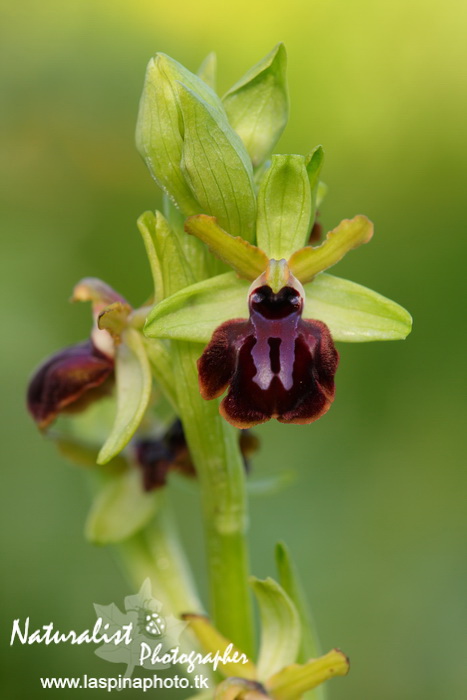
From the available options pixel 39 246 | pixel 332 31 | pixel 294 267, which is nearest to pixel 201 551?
pixel 39 246

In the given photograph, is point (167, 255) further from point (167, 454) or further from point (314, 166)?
point (167, 454)

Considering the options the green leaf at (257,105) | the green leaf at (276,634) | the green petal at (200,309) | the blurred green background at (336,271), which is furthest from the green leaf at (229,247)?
the blurred green background at (336,271)

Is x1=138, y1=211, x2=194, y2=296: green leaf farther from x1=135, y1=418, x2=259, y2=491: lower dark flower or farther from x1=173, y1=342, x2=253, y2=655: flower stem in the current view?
x1=135, y1=418, x2=259, y2=491: lower dark flower

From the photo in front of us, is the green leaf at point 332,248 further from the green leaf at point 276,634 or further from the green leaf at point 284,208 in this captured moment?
the green leaf at point 276,634

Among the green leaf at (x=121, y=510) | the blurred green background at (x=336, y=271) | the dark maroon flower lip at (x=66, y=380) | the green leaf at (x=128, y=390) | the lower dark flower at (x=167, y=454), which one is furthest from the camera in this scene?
the blurred green background at (x=336, y=271)

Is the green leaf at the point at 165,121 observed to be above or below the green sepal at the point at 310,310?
above

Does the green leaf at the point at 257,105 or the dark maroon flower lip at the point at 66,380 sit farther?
the dark maroon flower lip at the point at 66,380

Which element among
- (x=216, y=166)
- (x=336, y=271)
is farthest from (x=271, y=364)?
(x=336, y=271)

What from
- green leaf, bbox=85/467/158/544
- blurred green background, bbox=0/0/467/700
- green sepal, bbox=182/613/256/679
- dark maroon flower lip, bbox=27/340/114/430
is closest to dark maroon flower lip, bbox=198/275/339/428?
dark maroon flower lip, bbox=27/340/114/430
